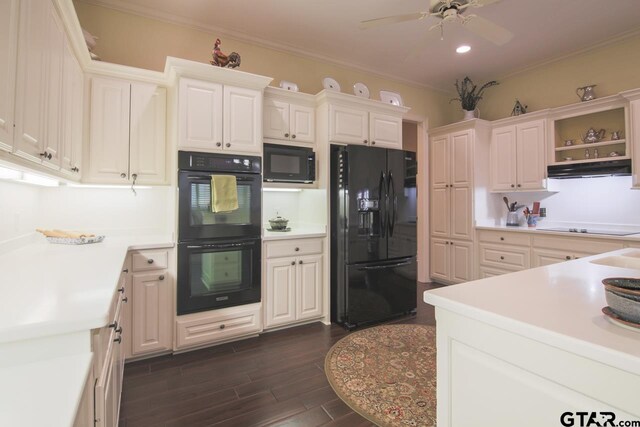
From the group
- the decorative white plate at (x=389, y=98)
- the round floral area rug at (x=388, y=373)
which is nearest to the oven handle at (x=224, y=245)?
the round floral area rug at (x=388, y=373)

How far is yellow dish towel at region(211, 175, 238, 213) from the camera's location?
2536mm

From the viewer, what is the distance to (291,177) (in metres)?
3.05

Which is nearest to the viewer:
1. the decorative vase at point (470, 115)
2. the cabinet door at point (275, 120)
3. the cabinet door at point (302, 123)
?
the cabinet door at point (275, 120)

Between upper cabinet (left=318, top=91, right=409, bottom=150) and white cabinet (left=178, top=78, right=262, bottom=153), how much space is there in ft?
2.36

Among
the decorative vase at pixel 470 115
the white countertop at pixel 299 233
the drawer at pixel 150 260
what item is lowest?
the drawer at pixel 150 260

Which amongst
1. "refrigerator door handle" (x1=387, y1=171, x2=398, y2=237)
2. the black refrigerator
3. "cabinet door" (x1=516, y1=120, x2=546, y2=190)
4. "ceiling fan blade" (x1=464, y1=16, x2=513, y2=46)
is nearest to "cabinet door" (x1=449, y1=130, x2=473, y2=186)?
"cabinet door" (x1=516, y1=120, x2=546, y2=190)

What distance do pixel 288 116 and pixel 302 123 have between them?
164mm

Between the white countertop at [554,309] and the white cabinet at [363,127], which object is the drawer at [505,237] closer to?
the white cabinet at [363,127]

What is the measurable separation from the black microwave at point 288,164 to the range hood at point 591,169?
2.79 m

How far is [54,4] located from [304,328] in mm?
2906

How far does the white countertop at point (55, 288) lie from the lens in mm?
830

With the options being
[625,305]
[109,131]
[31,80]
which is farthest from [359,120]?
[625,305]

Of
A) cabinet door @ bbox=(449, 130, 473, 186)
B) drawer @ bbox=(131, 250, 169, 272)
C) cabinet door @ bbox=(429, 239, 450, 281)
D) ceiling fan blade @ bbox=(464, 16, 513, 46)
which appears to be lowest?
cabinet door @ bbox=(429, 239, 450, 281)
